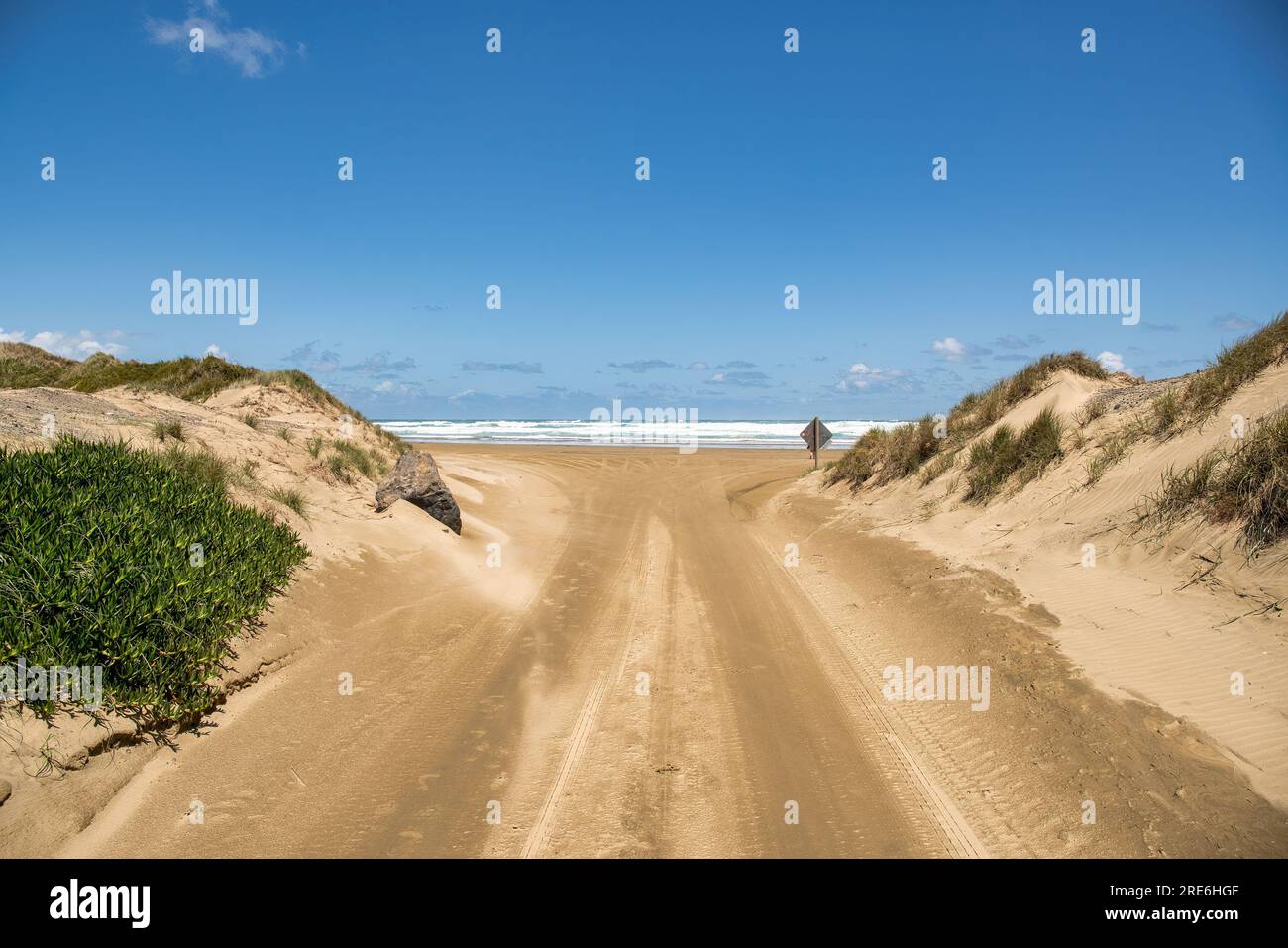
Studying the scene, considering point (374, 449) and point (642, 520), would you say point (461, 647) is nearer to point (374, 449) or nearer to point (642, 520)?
point (642, 520)

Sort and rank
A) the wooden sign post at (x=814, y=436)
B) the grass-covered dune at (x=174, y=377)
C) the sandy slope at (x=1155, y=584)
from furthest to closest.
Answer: the wooden sign post at (x=814, y=436), the grass-covered dune at (x=174, y=377), the sandy slope at (x=1155, y=584)

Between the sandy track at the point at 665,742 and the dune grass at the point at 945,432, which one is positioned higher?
the dune grass at the point at 945,432

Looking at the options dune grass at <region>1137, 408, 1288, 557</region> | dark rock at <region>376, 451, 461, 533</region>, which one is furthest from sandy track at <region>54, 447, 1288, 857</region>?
dark rock at <region>376, 451, 461, 533</region>

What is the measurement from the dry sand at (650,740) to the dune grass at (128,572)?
0.50 metres

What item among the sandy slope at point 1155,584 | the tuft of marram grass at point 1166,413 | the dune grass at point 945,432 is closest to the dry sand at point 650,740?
the sandy slope at point 1155,584

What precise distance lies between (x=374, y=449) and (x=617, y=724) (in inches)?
581

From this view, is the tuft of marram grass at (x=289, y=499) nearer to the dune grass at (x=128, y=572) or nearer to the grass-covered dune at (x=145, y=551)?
the grass-covered dune at (x=145, y=551)

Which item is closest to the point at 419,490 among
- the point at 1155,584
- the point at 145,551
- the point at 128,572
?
the point at 145,551

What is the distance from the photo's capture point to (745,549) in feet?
47.0

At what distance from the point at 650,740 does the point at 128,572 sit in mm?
5201

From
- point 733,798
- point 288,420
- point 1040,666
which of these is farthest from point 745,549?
point 288,420

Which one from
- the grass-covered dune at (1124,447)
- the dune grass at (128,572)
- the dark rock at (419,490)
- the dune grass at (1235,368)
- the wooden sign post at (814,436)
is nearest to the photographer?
the dune grass at (128,572)

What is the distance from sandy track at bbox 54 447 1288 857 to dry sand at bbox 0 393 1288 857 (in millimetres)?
25

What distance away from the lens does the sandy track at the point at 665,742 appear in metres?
4.59
